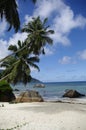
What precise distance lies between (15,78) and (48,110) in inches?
1275

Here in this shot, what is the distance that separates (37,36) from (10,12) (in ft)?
44.7

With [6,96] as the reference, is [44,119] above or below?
below

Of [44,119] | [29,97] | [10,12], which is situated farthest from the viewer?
[29,97]

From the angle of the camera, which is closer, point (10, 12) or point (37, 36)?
point (10, 12)

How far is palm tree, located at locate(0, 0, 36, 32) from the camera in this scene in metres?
31.6

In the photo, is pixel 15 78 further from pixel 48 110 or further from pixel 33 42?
pixel 48 110

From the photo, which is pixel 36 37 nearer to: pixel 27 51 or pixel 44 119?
pixel 27 51

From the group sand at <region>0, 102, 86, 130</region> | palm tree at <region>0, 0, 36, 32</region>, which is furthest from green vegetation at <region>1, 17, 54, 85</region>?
sand at <region>0, 102, 86, 130</region>

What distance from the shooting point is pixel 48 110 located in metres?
22.0

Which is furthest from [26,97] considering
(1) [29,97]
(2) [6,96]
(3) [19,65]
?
(3) [19,65]

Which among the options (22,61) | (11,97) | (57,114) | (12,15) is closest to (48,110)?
(57,114)

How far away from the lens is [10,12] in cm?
3241

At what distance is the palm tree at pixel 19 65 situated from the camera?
169 ft

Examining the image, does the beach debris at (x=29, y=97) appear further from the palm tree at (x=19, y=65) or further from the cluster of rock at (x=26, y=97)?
the palm tree at (x=19, y=65)
